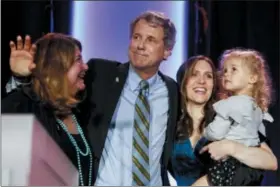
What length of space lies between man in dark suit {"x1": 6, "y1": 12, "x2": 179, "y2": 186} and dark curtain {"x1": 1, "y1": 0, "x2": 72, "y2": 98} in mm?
461

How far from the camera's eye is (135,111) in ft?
A: 5.47

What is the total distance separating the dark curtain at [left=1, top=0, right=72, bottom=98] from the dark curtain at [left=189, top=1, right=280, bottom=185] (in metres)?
0.50

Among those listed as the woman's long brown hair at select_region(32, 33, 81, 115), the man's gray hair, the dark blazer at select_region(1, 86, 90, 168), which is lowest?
the dark blazer at select_region(1, 86, 90, 168)

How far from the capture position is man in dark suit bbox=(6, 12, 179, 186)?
162 centimetres

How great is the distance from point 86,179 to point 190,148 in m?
0.29

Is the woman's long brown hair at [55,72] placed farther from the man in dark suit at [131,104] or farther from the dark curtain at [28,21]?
the dark curtain at [28,21]

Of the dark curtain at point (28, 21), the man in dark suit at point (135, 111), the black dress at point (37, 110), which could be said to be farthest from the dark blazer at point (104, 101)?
the dark curtain at point (28, 21)

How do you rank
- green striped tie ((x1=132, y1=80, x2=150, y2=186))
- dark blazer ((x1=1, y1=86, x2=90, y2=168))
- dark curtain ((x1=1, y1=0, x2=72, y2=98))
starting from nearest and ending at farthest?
dark blazer ((x1=1, y1=86, x2=90, y2=168)) < green striped tie ((x1=132, y1=80, x2=150, y2=186)) < dark curtain ((x1=1, y1=0, x2=72, y2=98))

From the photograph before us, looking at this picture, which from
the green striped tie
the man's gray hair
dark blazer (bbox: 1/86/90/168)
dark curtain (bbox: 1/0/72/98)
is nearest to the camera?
dark blazer (bbox: 1/86/90/168)

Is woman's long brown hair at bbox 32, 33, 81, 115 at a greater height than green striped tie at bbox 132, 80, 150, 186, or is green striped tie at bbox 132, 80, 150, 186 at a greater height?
woman's long brown hair at bbox 32, 33, 81, 115

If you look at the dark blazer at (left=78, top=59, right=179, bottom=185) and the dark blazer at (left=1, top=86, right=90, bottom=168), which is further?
the dark blazer at (left=78, top=59, right=179, bottom=185)

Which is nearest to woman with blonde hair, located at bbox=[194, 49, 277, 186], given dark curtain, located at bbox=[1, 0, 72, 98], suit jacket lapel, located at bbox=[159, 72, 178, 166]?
suit jacket lapel, located at bbox=[159, 72, 178, 166]

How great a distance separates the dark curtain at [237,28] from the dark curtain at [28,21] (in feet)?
1.64

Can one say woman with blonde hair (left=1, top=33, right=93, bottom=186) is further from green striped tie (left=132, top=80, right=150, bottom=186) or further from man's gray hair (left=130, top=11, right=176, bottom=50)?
man's gray hair (left=130, top=11, right=176, bottom=50)
